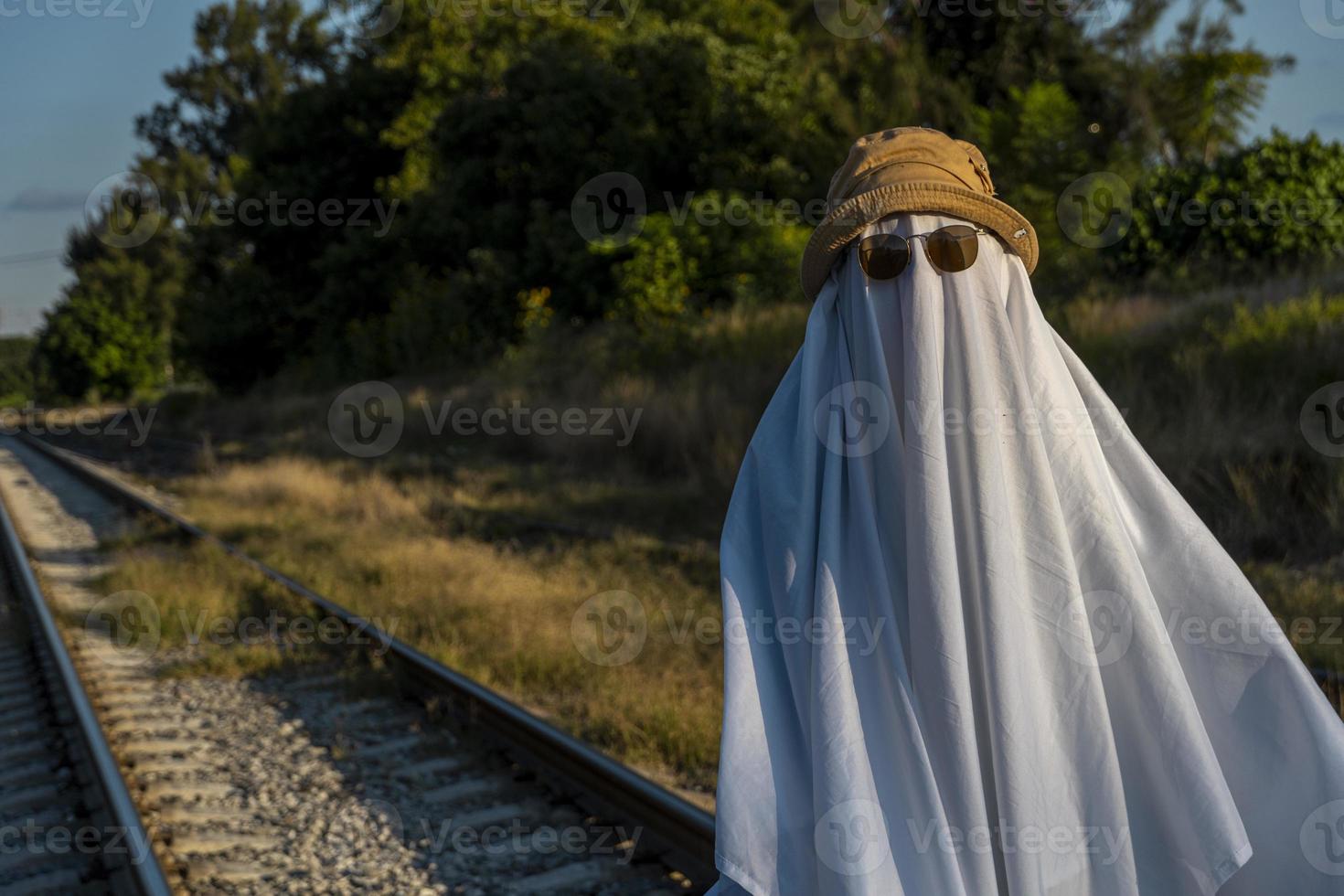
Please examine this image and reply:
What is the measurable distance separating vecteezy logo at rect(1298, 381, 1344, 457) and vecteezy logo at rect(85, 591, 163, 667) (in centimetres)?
811

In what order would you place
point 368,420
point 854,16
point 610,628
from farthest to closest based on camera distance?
point 854,16, point 368,420, point 610,628

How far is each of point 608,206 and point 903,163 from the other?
69.3 ft

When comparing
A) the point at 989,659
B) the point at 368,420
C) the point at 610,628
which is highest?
the point at 368,420

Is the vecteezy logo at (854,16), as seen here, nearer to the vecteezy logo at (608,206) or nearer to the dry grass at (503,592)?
the vecteezy logo at (608,206)

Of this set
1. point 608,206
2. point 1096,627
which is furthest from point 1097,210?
point 1096,627

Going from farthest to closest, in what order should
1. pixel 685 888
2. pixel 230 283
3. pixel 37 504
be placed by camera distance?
pixel 230 283, pixel 37 504, pixel 685 888

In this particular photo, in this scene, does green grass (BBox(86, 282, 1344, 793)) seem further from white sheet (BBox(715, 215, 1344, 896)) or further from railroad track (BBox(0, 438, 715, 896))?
white sheet (BBox(715, 215, 1344, 896))

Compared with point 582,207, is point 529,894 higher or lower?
lower

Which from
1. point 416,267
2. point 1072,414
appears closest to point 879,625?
point 1072,414

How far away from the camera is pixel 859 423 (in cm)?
205

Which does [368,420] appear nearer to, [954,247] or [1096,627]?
[954,247]

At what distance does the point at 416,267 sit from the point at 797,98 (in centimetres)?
1158

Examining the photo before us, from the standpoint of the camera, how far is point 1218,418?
854 cm

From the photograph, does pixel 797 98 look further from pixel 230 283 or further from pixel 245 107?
pixel 245 107
